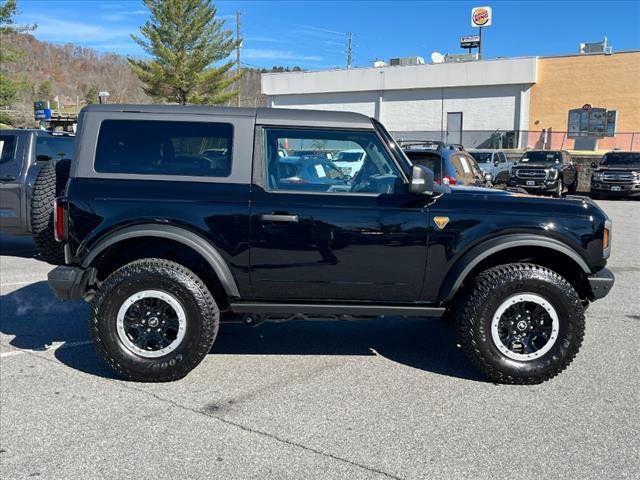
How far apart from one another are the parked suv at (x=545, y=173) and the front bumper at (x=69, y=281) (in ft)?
68.3

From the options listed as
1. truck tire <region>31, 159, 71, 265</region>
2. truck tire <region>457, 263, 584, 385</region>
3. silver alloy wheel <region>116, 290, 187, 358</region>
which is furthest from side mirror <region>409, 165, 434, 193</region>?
truck tire <region>31, 159, 71, 265</region>

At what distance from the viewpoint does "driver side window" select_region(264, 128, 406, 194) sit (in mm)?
4402

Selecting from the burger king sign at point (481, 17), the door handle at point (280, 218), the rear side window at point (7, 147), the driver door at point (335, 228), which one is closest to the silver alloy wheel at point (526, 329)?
the driver door at point (335, 228)

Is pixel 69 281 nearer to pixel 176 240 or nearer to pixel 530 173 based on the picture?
pixel 176 240

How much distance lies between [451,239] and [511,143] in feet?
119

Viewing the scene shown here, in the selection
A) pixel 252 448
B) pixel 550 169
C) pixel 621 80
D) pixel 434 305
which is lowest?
pixel 252 448

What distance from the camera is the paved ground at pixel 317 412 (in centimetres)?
329

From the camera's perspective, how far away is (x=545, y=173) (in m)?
22.8

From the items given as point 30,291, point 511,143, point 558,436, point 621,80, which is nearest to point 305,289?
point 558,436

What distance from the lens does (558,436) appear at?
3621 millimetres

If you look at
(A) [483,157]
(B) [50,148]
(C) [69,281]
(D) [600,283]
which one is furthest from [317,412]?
(A) [483,157]

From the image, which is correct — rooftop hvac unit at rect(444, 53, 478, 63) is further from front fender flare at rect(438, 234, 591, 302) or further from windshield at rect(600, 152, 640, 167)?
front fender flare at rect(438, 234, 591, 302)

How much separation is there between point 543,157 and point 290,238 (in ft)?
74.3

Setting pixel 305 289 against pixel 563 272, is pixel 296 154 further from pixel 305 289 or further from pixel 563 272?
pixel 563 272
